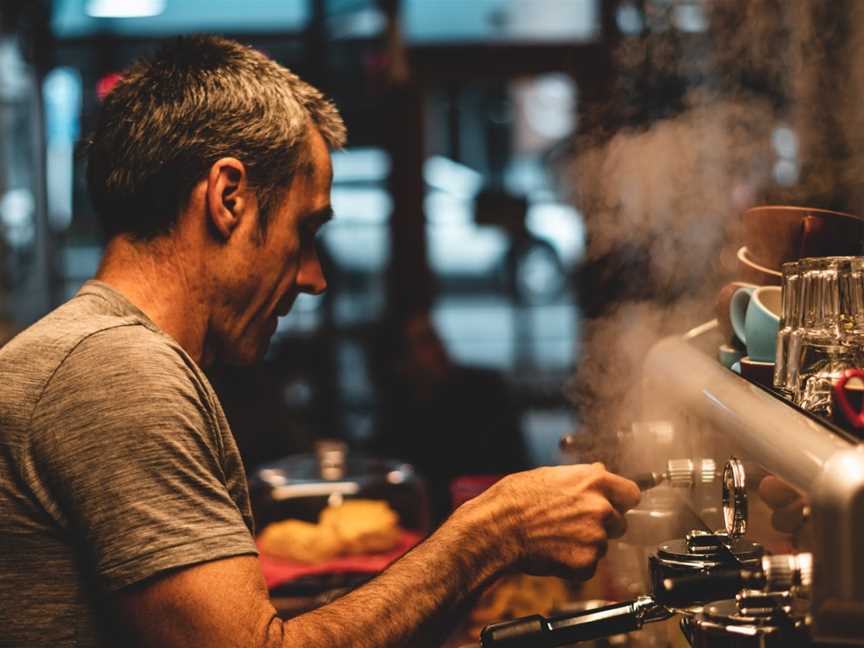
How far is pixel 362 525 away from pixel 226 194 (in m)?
1.33

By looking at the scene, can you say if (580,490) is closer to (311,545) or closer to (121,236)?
(121,236)

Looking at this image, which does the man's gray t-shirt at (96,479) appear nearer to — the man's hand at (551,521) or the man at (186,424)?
the man at (186,424)

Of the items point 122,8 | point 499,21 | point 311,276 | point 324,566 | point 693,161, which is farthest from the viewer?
point 122,8

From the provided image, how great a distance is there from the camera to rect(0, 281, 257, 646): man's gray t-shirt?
105cm

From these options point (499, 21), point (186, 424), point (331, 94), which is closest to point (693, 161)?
point (186, 424)

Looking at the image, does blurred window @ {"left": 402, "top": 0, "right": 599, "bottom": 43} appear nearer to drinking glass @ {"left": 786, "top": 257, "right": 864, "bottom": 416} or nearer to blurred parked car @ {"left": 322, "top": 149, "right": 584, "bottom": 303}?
blurred parked car @ {"left": 322, "top": 149, "right": 584, "bottom": 303}

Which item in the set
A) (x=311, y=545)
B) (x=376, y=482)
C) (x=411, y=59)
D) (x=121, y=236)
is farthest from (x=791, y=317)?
(x=411, y=59)

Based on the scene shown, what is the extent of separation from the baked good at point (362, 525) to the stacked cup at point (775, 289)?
1.29 meters

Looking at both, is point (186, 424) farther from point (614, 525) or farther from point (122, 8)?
point (122, 8)

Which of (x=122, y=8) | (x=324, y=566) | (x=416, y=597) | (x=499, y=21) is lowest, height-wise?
(x=324, y=566)

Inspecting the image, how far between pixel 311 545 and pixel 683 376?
1.35 meters

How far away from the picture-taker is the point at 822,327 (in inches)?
41.0

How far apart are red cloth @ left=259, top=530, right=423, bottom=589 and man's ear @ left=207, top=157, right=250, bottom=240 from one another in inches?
40.8

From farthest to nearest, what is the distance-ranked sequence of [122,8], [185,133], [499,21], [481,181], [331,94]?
[481,181]
[122,8]
[499,21]
[331,94]
[185,133]
